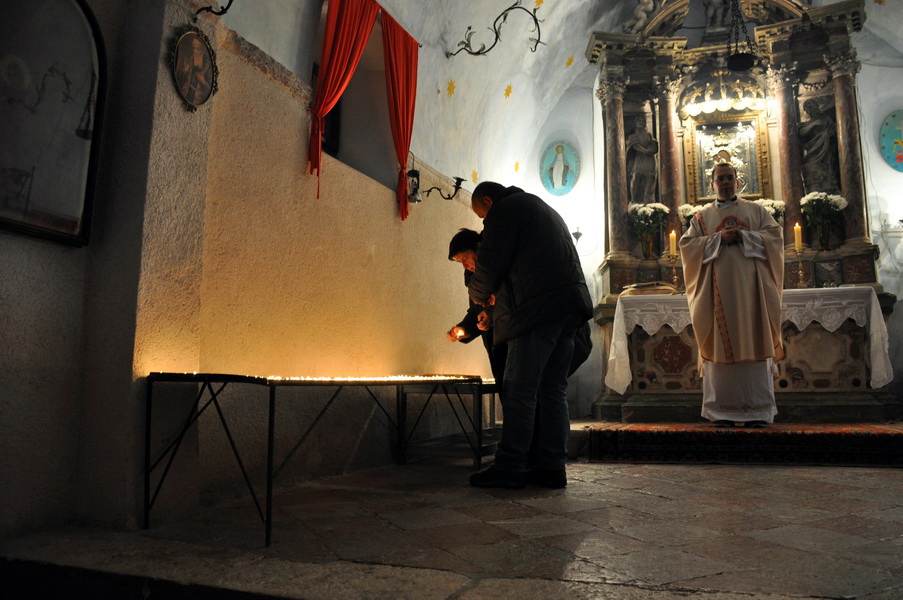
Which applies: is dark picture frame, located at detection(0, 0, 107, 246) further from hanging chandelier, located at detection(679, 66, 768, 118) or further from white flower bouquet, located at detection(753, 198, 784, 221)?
hanging chandelier, located at detection(679, 66, 768, 118)

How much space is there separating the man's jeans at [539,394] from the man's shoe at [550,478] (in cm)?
3

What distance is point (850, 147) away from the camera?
830 cm

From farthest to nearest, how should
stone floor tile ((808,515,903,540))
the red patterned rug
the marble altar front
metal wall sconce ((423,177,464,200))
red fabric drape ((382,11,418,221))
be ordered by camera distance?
the marble altar front < metal wall sconce ((423,177,464,200)) < red fabric drape ((382,11,418,221)) < the red patterned rug < stone floor tile ((808,515,903,540))

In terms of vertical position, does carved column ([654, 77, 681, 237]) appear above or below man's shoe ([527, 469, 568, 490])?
above

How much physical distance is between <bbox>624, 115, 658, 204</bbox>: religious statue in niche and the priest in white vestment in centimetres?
306

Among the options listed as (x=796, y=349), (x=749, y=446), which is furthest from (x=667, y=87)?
(x=749, y=446)

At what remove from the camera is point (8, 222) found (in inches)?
96.7

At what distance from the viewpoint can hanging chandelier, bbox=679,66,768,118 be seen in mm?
9016

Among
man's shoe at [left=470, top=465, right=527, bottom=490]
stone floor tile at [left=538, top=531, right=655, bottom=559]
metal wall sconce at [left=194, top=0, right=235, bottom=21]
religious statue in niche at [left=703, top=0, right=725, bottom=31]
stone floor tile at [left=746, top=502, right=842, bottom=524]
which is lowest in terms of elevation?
stone floor tile at [left=538, top=531, right=655, bottom=559]

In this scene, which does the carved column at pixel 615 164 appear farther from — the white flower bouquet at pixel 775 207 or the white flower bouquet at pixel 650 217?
the white flower bouquet at pixel 775 207

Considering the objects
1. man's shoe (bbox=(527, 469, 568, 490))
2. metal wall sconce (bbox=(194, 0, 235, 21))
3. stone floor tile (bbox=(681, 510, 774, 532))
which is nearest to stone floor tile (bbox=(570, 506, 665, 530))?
stone floor tile (bbox=(681, 510, 774, 532))

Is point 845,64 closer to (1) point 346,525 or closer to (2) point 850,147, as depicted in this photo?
(2) point 850,147

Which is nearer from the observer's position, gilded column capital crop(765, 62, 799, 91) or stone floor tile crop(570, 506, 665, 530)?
stone floor tile crop(570, 506, 665, 530)

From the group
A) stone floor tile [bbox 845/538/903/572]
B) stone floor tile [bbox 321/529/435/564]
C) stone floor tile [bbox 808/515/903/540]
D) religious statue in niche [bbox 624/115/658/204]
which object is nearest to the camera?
stone floor tile [bbox 845/538/903/572]
